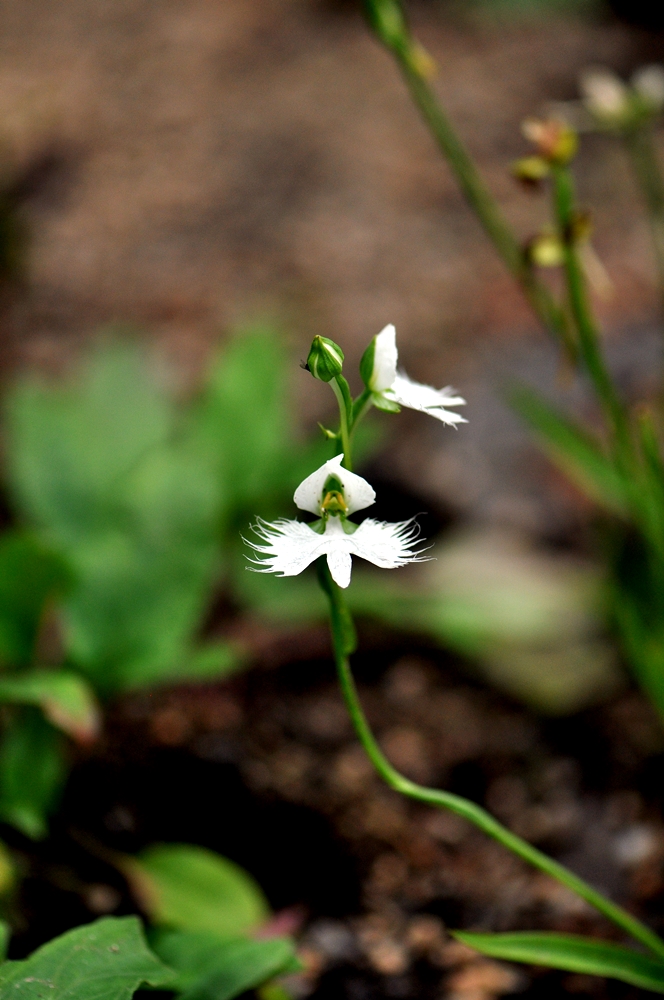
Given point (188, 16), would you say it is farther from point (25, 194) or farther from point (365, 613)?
point (365, 613)

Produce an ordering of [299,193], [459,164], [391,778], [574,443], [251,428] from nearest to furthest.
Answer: [391,778]
[459,164]
[574,443]
[251,428]
[299,193]

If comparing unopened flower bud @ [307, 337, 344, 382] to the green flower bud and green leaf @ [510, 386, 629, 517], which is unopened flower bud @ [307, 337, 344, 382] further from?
green leaf @ [510, 386, 629, 517]

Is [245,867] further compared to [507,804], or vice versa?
[507,804]

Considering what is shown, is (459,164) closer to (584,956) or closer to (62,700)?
(62,700)

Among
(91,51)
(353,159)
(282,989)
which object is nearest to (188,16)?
(91,51)

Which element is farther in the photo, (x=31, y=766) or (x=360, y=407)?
(x=31, y=766)

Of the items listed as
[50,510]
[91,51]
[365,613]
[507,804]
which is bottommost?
[507,804]

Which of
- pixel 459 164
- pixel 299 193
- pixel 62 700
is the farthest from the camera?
pixel 299 193

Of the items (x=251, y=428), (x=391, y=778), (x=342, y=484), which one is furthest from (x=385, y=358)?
(x=251, y=428)
